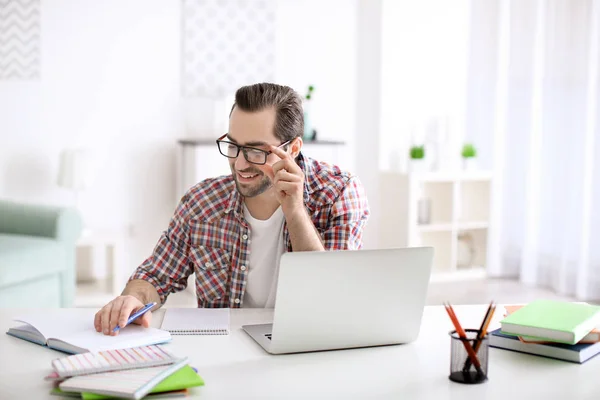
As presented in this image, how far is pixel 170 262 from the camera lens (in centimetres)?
209

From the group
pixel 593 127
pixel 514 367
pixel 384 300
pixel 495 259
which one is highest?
pixel 593 127

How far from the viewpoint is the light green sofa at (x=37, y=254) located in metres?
3.44

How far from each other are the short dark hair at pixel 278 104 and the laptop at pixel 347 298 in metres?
0.64

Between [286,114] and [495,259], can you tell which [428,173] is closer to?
[495,259]

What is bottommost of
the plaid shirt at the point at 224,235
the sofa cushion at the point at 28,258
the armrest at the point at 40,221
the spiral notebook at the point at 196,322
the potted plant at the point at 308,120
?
the sofa cushion at the point at 28,258

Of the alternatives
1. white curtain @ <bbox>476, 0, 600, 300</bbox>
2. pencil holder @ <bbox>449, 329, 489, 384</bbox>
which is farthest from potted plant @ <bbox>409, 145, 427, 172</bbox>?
pencil holder @ <bbox>449, 329, 489, 384</bbox>

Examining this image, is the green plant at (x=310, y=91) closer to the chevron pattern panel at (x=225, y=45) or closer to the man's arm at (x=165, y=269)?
the chevron pattern panel at (x=225, y=45)

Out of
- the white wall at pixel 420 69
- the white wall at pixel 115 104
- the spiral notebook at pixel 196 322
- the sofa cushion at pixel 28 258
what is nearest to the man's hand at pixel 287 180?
the spiral notebook at pixel 196 322

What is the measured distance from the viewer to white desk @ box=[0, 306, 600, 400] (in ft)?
4.40

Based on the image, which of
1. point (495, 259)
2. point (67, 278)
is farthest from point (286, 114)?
point (495, 259)

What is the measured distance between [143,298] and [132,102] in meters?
3.08

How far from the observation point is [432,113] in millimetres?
5574

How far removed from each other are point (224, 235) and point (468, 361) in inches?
35.0

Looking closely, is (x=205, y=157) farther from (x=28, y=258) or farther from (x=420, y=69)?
(x=420, y=69)
